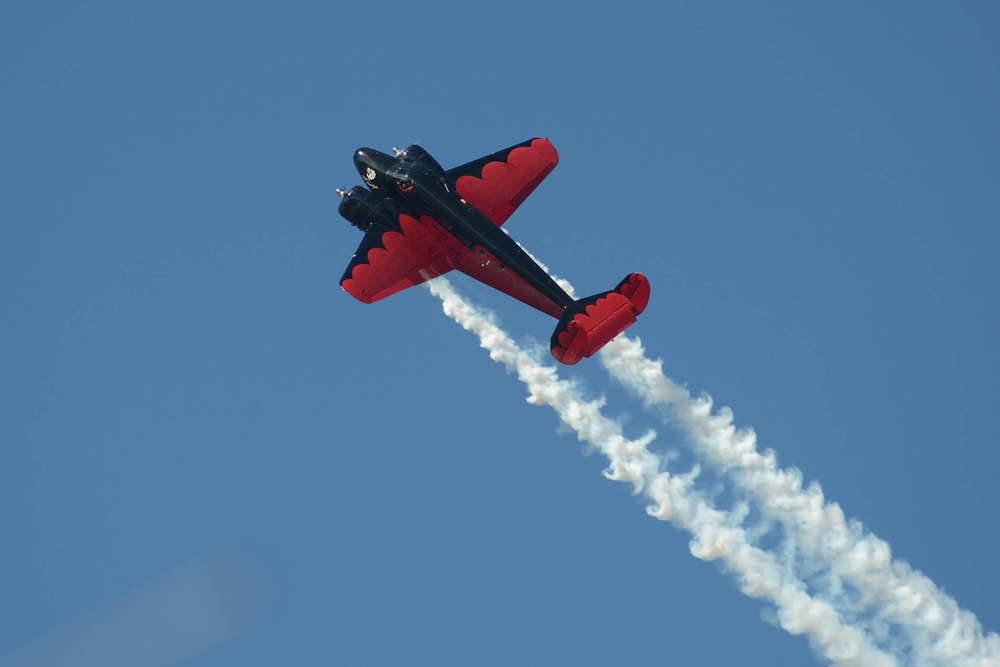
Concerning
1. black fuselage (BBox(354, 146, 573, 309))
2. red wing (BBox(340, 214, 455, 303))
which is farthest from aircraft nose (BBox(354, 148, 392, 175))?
red wing (BBox(340, 214, 455, 303))

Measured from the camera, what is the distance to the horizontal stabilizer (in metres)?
69.6

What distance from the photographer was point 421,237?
74812 millimetres

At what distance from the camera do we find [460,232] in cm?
7344

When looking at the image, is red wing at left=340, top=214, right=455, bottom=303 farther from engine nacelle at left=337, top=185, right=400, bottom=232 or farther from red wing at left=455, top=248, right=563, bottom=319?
red wing at left=455, top=248, right=563, bottom=319

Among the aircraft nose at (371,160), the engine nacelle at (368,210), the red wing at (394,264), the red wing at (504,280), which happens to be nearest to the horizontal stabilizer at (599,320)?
the red wing at (504,280)

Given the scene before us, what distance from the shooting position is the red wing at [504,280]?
72.3 m

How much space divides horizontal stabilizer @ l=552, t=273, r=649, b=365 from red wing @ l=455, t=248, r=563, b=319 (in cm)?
192

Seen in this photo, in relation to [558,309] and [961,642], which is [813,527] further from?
[558,309]

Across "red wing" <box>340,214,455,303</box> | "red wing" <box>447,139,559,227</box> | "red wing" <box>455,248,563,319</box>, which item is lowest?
"red wing" <box>340,214,455,303</box>

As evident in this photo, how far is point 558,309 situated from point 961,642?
22.1 m

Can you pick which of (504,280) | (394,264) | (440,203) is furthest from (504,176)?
(394,264)

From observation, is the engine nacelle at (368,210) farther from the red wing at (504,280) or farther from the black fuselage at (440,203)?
the red wing at (504,280)

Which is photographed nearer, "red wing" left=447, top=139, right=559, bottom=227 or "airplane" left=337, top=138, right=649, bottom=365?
"airplane" left=337, top=138, right=649, bottom=365

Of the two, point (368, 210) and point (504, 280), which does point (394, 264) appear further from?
point (504, 280)
